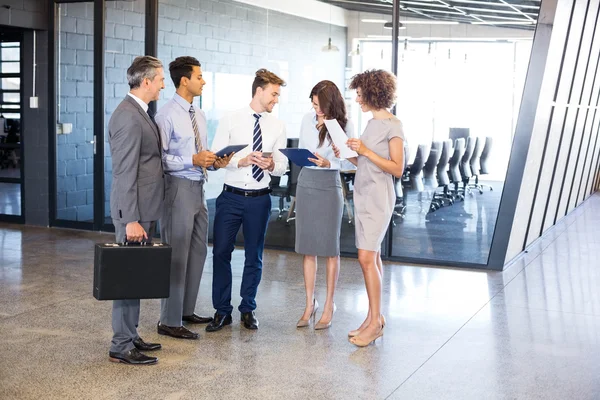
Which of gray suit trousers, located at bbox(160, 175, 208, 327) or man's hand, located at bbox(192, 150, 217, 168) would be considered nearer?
man's hand, located at bbox(192, 150, 217, 168)

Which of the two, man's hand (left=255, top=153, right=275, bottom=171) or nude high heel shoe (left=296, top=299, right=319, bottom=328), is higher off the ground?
man's hand (left=255, top=153, right=275, bottom=171)

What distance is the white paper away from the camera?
16.3 feet

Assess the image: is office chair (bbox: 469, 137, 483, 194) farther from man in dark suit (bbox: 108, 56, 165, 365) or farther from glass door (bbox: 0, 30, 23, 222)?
glass door (bbox: 0, 30, 23, 222)

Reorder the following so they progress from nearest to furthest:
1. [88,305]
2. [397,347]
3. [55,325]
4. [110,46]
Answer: [397,347] < [55,325] < [88,305] < [110,46]

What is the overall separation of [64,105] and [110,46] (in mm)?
897

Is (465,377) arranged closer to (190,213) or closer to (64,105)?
(190,213)

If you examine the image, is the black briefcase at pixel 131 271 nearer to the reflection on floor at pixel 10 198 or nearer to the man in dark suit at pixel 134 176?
the man in dark suit at pixel 134 176

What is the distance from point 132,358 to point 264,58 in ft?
14.4

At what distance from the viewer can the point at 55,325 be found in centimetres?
550

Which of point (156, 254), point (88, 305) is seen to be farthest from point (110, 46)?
point (156, 254)

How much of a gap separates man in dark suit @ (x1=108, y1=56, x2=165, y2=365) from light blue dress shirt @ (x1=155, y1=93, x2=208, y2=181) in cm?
35

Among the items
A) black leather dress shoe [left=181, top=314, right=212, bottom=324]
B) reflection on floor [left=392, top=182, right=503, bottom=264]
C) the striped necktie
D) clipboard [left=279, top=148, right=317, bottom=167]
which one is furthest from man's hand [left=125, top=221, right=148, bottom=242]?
reflection on floor [left=392, top=182, right=503, bottom=264]

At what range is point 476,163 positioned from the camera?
7703 millimetres

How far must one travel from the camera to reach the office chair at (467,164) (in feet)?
25.1
